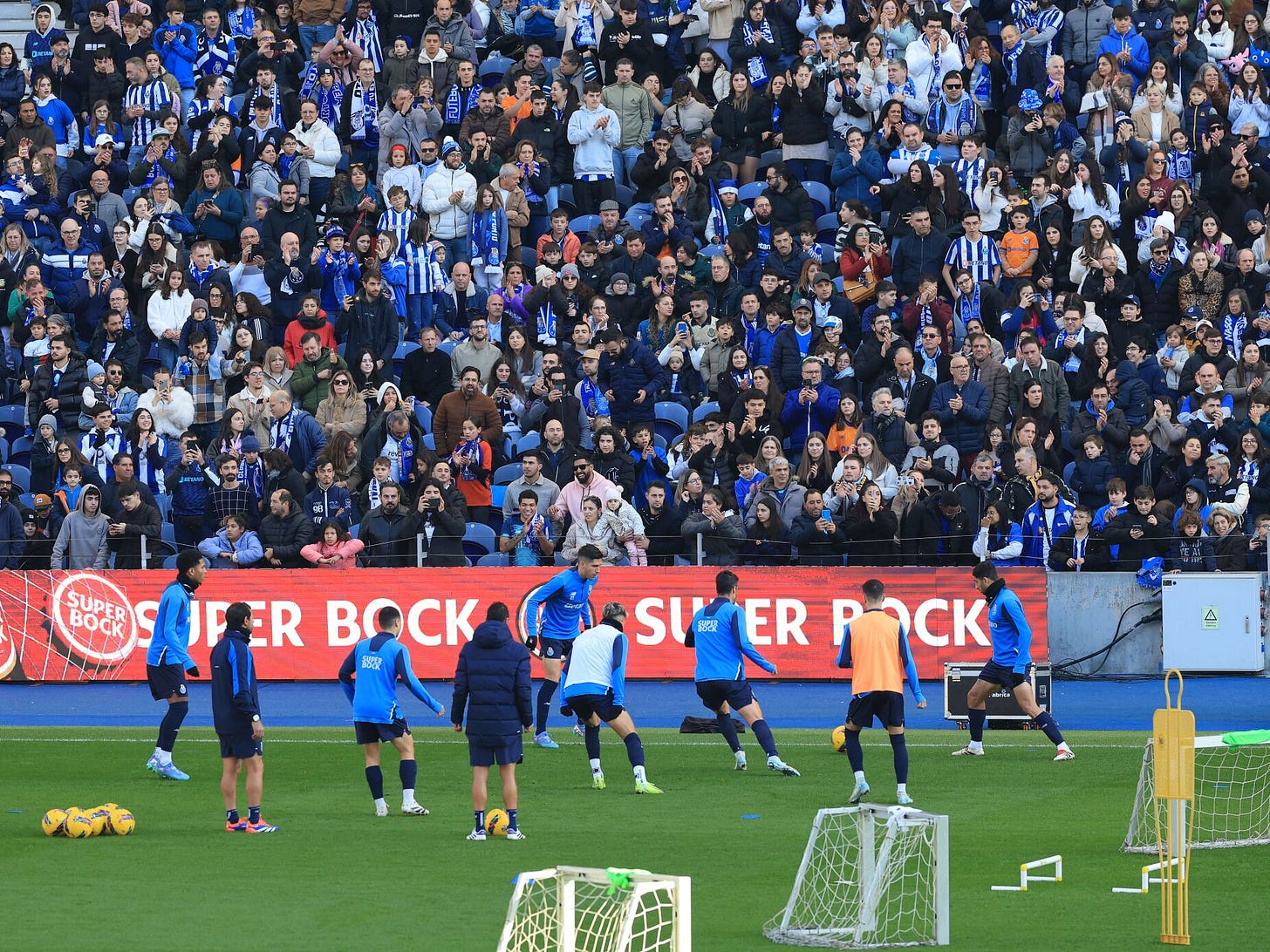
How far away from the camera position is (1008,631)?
62.1 feet

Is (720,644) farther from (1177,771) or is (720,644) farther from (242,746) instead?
(1177,771)

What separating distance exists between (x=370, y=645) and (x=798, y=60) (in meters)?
16.9

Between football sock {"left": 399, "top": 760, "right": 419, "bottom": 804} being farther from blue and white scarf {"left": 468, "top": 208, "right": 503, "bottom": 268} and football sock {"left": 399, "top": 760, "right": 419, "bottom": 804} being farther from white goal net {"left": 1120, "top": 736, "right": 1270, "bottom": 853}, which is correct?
blue and white scarf {"left": 468, "top": 208, "right": 503, "bottom": 268}

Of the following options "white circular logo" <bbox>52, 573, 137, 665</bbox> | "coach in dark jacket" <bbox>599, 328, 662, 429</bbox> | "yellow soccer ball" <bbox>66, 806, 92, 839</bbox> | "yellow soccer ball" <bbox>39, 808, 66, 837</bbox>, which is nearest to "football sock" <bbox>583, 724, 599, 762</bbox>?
"yellow soccer ball" <bbox>66, 806, 92, 839</bbox>

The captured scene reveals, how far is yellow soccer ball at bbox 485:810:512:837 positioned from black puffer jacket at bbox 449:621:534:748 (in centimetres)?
71

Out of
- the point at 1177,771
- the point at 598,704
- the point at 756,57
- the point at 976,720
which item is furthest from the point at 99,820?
the point at 756,57

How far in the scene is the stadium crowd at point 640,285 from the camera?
24125 millimetres

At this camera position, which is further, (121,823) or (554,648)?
(554,648)

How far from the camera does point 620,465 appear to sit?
24.7m

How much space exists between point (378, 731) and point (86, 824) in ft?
7.90

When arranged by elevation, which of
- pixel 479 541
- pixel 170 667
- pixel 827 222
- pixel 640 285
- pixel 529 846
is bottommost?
pixel 529 846

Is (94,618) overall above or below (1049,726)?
above

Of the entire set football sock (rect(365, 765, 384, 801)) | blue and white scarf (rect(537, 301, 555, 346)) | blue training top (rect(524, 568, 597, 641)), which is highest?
blue and white scarf (rect(537, 301, 555, 346))

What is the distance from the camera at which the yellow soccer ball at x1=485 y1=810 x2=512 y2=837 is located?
1487 cm
